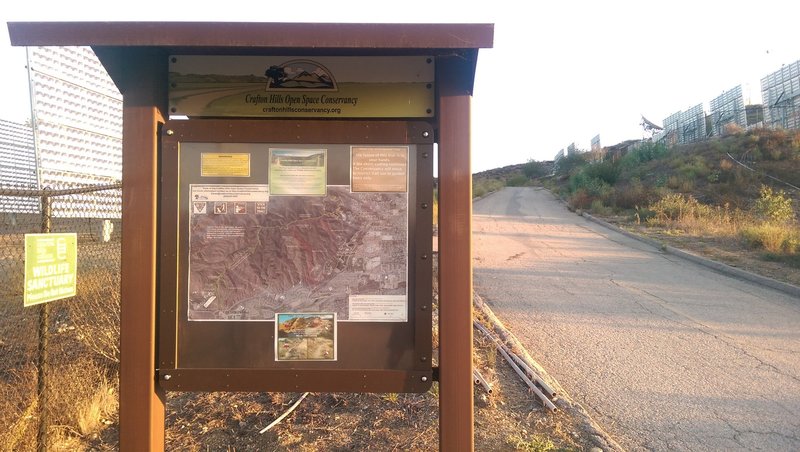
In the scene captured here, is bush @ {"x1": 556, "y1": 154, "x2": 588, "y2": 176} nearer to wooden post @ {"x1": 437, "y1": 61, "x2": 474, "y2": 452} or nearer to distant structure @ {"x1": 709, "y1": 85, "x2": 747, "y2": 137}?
distant structure @ {"x1": 709, "y1": 85, "x2": 747, "y2": 137}

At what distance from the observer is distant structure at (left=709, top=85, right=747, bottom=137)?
38.3 m

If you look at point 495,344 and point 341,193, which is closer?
point 341,193

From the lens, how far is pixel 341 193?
8.60 ft

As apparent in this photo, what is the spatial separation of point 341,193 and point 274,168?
379 mm

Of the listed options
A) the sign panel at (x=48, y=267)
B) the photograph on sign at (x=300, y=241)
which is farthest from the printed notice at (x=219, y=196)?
the sign panel at (x=48, y=267)

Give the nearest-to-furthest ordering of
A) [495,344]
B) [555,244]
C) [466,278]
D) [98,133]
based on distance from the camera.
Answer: [466,278], [495,344], [98,133], [555,244]

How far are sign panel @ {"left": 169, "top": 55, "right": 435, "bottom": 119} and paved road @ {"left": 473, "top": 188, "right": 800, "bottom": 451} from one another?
3.00 m

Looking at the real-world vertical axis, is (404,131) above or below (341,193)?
above

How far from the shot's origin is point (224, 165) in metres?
2.63

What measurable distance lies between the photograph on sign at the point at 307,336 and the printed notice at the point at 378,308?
0.13 metres

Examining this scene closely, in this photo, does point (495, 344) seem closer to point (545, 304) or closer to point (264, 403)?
point (264, 403)

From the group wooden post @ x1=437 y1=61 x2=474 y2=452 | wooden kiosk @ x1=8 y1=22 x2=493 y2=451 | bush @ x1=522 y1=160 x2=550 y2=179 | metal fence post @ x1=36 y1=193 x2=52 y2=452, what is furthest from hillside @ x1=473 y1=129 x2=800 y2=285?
bush @ x1=522 y1=160 x2=550 y2=179

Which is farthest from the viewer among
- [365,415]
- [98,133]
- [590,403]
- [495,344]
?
[98,133]

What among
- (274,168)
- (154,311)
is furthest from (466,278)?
(154,311)
